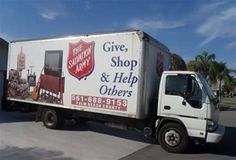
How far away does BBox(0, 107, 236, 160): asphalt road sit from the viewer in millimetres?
9555

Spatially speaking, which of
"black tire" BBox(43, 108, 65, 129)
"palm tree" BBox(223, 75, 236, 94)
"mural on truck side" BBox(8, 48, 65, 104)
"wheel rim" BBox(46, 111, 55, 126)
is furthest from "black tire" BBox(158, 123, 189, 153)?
"palm tree" BBox(223, 75, 236, 94)

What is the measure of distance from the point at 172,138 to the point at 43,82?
5566 millimetres

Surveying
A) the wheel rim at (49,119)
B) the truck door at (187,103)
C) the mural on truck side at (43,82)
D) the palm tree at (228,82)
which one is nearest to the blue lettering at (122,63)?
the truck door at (187,103)

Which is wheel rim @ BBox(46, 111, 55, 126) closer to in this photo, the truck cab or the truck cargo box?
the truck cargo box

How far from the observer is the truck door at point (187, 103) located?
1035 cm

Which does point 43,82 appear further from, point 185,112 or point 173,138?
point 185,112

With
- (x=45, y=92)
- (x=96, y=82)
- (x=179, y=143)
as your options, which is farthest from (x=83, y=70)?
(x=179, y=143)

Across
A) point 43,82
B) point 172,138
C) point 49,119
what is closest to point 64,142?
point 49,119

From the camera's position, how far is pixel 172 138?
10789 millimetres

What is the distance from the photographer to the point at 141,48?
11.0 metres

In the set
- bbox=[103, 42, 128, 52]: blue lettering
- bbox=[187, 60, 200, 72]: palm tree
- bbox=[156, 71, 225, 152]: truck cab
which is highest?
bbox=[187, 60, 200, 72]: palm tree

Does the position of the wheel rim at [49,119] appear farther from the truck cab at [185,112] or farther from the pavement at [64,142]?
the truck cab at [185,112]

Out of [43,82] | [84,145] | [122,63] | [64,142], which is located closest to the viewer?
[84,145]

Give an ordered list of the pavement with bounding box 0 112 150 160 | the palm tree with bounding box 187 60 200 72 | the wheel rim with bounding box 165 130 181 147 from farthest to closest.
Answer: the palm tree with bounding box 187 60 200 72
the wheel rim with bounding box 165 130 181 147
the pavement with bounding box 0 112 150 160
